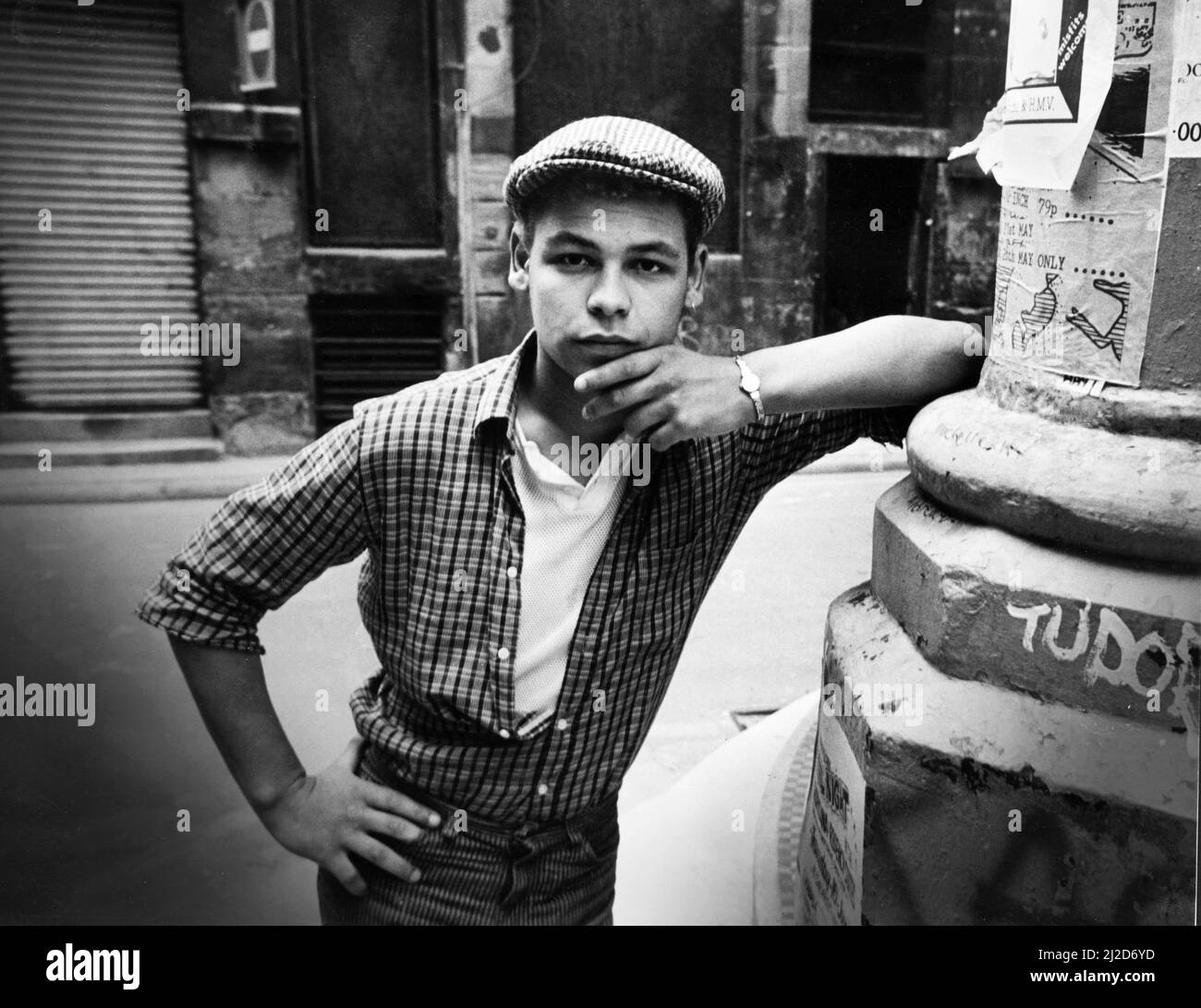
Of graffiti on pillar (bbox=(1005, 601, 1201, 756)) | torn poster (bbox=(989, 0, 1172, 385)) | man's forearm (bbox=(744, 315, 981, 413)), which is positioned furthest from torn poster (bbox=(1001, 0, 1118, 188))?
graffiti on pillar (bbox=(1005, 601, 1201, 756))

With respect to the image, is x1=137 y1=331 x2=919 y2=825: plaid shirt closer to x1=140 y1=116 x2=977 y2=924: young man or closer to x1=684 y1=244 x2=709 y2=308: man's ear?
x1=140 y1=116 x2=977 y2=924: young man

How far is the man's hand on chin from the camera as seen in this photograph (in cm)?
113

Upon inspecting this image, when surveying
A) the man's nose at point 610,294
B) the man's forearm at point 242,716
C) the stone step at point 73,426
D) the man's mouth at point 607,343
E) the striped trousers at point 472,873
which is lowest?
the striped trousers at point 472,873

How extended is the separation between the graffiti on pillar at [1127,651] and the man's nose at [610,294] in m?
0.54

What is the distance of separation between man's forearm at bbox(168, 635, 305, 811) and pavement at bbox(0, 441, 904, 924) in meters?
0.75

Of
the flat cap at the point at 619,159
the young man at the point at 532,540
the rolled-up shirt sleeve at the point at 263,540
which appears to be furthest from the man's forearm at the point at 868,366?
the rolled-up shirt sleeve at the point at 263,540

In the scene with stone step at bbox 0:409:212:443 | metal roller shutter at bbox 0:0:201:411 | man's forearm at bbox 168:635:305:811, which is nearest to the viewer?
man's forearm at bbox 168:635:305:811

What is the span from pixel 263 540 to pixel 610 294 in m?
0.49

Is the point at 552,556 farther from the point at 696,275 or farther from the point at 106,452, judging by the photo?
the point at 106,452

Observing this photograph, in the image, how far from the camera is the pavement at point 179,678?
2275 mm

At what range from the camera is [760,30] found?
1.78 metres

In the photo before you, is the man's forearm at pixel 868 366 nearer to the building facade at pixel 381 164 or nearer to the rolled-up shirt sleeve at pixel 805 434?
the rolled-up shirt sleeve at pixel 805 434

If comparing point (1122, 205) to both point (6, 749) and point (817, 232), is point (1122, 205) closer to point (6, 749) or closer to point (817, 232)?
point (817, 232)
